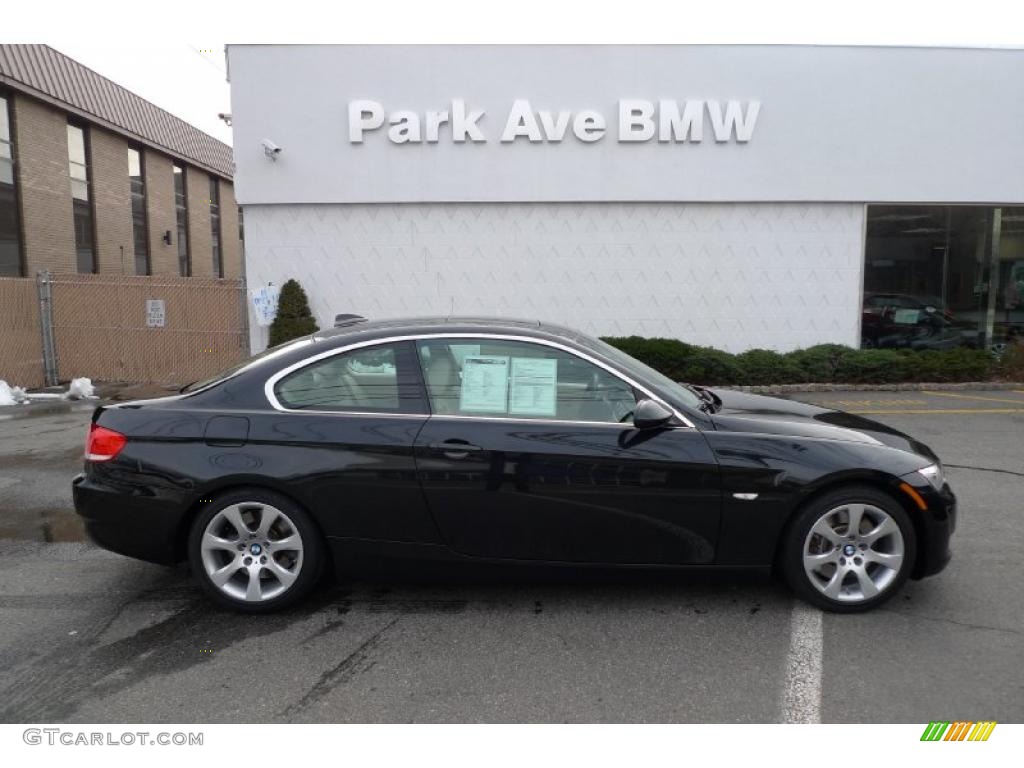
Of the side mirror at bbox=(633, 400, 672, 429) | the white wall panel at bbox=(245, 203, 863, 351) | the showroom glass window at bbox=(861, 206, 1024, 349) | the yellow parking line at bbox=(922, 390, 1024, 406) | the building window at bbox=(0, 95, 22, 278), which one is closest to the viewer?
the side mirror at bbox=(633, 400, 672, 429)

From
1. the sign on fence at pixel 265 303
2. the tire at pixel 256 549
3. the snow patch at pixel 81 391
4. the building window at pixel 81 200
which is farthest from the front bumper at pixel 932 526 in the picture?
the building window at pixel 81 200

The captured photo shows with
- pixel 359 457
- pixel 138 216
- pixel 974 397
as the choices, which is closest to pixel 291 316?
pixel 359 457

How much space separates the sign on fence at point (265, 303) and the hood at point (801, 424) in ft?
31.7

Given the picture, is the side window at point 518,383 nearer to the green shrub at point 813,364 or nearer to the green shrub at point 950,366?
the green shrub at point 813,364

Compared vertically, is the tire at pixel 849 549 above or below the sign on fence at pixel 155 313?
below

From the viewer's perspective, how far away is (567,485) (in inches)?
150

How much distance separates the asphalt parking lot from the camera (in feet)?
10.3

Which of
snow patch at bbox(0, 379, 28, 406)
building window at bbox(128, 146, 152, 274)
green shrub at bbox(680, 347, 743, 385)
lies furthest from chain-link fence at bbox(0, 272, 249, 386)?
building window at bbox(128, 146, 152, 274)

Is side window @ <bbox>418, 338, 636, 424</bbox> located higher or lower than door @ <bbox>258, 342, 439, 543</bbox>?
higher

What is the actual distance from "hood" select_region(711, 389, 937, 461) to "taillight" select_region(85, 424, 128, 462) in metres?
3.08

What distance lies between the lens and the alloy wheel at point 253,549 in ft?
12.8

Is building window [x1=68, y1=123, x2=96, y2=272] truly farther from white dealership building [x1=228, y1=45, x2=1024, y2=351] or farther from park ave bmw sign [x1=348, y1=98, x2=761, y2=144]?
park ave bmw sign [x1=348, y1=98, x2=761, y2=144]
